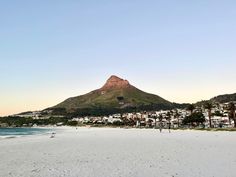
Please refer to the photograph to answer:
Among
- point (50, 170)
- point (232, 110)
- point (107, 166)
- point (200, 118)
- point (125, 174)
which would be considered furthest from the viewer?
point (200, 118)

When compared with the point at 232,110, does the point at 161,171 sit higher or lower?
lower

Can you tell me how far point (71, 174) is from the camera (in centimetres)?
2416

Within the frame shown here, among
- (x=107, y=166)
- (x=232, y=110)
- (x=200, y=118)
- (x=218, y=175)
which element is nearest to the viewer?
(x=218, y=175)

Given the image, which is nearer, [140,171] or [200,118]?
[140,171]

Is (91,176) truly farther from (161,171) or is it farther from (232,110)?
(232,110)

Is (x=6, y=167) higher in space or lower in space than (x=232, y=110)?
lower

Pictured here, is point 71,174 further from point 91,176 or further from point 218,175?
point 218,175

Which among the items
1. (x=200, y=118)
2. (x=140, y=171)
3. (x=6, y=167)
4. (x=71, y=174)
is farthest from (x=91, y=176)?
(x=200, y=118)

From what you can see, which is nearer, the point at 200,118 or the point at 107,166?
the point at 107,166

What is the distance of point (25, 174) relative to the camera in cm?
2486

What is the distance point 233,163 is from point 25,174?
14.6 metres

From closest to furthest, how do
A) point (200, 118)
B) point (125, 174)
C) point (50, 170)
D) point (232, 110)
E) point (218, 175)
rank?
point (218, 175), point (125, 174), point (50, 170), point (232, 110), point (200, 118)

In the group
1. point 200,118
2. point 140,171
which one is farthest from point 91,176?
point 200,118

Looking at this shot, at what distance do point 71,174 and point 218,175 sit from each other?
916 cm
